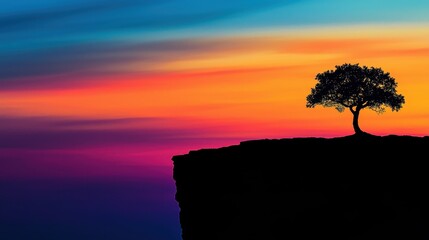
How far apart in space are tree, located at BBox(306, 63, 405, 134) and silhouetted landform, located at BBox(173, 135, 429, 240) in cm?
1902

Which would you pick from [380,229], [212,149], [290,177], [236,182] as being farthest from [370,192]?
[212,149]

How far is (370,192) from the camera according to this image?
56.3 m

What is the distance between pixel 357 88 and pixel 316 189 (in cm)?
2565

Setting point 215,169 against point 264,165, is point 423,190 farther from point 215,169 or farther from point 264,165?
point 215,169

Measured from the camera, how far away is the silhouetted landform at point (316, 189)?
5491 cm

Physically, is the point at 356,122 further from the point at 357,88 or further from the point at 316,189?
the point at 316,189

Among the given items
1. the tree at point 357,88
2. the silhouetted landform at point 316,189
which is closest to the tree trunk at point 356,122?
the tree at point 357,88

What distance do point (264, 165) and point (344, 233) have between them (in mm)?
10385

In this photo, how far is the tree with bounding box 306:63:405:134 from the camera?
82.1 m

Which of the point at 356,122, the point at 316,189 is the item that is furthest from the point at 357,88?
the point at 316,189

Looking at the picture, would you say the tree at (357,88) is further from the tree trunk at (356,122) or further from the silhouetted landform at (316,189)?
the silhouetted landform at (316,189)

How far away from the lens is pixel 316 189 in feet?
194

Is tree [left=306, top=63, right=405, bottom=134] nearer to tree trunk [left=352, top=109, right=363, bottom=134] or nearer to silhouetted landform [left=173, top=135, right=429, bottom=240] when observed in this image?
tree trunk [left=352, top=109, right=363, bottom=134]

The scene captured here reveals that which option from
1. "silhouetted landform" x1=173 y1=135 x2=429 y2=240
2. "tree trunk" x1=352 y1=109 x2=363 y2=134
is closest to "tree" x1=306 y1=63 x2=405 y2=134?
"tree trunk" x1=352 y1=109 x2=363 y2=134
